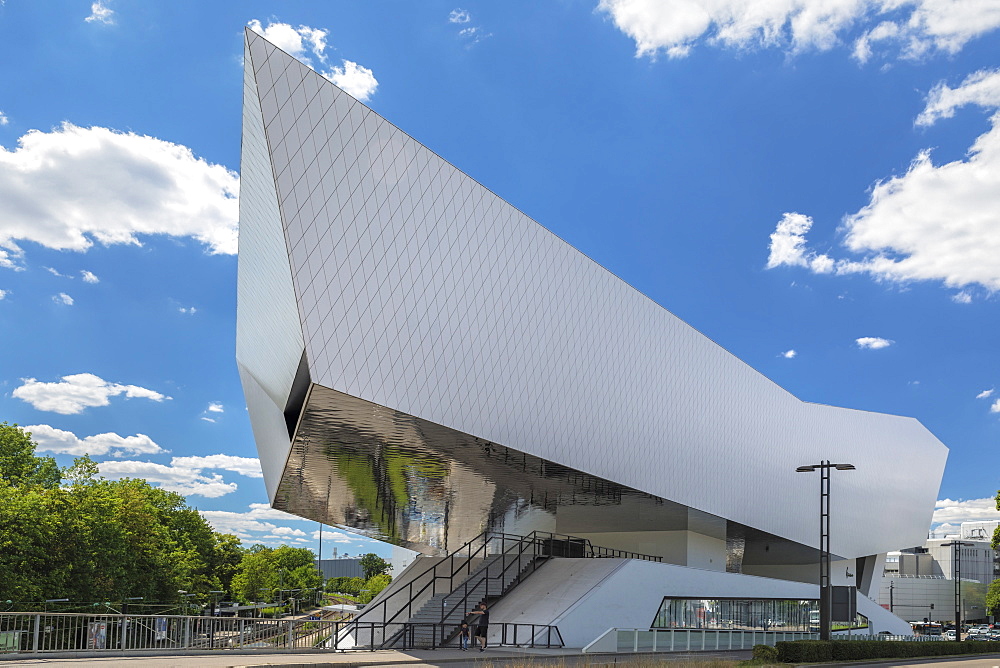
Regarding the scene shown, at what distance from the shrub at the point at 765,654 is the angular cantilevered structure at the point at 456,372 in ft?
27.9

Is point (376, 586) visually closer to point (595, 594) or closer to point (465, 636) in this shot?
point (595, 594)

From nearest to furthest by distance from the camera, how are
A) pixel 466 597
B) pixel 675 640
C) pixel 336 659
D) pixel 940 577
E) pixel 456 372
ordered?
pixel 336 659
pixel 456 372
pixel 675 640
pixel 466 597
pixel 940 577

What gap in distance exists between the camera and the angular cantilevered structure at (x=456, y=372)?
63.6 ft

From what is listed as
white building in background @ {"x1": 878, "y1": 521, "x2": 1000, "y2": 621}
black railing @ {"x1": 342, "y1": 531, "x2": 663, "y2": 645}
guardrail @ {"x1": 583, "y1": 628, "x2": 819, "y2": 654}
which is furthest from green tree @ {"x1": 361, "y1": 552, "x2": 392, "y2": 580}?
guardrail @ {"x1": 583, "y1": 628, "x2": 819, "y2": 654}

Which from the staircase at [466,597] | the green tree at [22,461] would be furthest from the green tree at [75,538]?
the staircase at [466,597]

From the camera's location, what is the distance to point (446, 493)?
3316cm

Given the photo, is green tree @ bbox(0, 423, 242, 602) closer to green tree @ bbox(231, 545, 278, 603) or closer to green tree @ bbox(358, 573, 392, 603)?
green tree @ bbox(231, 545, 278, 603)

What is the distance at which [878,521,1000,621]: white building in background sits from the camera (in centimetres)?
10402

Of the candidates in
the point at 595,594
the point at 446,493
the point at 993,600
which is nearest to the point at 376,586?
the point at 993,600

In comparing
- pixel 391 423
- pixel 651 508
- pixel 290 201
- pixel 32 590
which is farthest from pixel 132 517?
pixel 290 201

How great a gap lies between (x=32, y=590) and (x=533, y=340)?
2158cm

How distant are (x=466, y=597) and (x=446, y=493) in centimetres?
539

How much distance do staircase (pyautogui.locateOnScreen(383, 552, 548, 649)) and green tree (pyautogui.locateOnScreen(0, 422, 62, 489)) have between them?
31.2 m

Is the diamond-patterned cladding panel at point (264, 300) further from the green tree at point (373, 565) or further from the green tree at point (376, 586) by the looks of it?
the green tree at point (373, 565)
